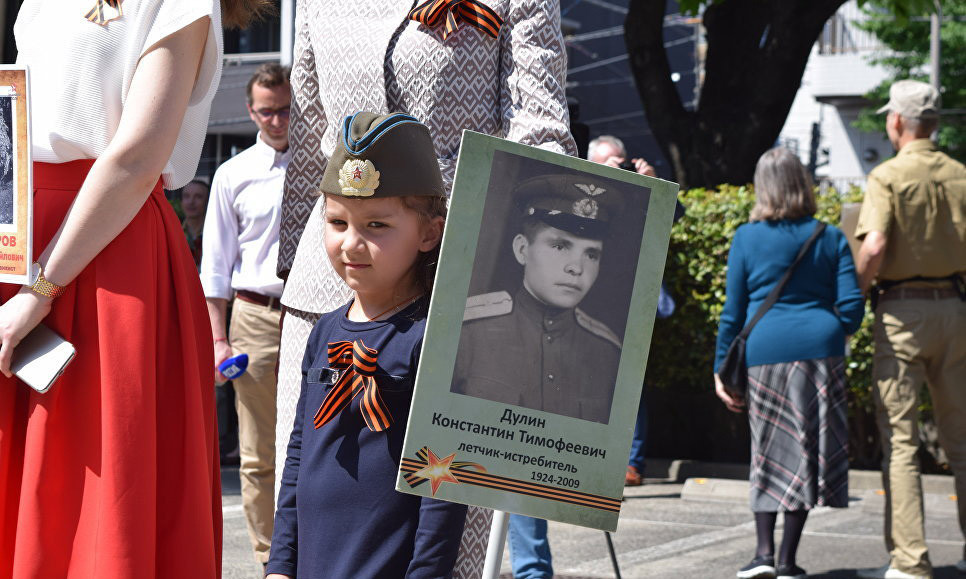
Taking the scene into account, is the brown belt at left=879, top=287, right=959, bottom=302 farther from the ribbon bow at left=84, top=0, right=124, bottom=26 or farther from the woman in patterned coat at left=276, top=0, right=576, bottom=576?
the ribbon bow at left=84, top=0, right=124, bottom=26

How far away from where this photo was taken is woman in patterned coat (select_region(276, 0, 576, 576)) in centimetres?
307

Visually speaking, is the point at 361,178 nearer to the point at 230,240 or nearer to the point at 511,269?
the point at 511,269

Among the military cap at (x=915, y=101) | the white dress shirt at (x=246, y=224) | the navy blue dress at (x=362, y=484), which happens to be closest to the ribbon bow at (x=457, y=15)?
the navy blue dress at (x=362, y=484)

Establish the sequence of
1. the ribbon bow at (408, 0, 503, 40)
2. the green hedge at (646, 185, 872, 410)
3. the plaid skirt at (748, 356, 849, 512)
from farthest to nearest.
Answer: the green hedge at (646, 185, 872, 410), the plaid skirt at (748, 356, 849, 512), the ribbon bow at (408, 0, 503, 40)

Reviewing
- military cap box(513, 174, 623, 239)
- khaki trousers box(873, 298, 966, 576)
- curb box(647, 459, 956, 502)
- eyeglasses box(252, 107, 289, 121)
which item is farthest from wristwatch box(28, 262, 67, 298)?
curb box(647, 459, 956, 502)

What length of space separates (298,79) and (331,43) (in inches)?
7.6

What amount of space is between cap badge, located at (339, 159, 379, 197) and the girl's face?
3 centimetres

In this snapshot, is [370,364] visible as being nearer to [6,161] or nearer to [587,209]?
[587,209]

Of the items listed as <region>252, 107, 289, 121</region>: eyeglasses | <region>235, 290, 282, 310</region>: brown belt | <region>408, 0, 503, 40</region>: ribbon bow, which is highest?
<region>252, 107, 289, 121</region>: eyeglasses

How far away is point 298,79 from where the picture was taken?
3.39 m

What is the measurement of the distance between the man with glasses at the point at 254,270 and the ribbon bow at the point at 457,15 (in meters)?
2.67

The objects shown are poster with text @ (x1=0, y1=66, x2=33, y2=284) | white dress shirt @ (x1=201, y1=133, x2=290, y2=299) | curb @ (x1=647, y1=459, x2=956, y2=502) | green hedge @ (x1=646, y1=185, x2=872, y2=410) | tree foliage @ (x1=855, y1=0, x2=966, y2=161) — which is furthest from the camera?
tree foliage @ (x1=855, y1=0, x2=966, y2=161)

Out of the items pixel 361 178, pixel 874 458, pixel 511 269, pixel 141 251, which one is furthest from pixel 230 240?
pixel 874 458

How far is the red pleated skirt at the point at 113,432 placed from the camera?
2.77 metres
